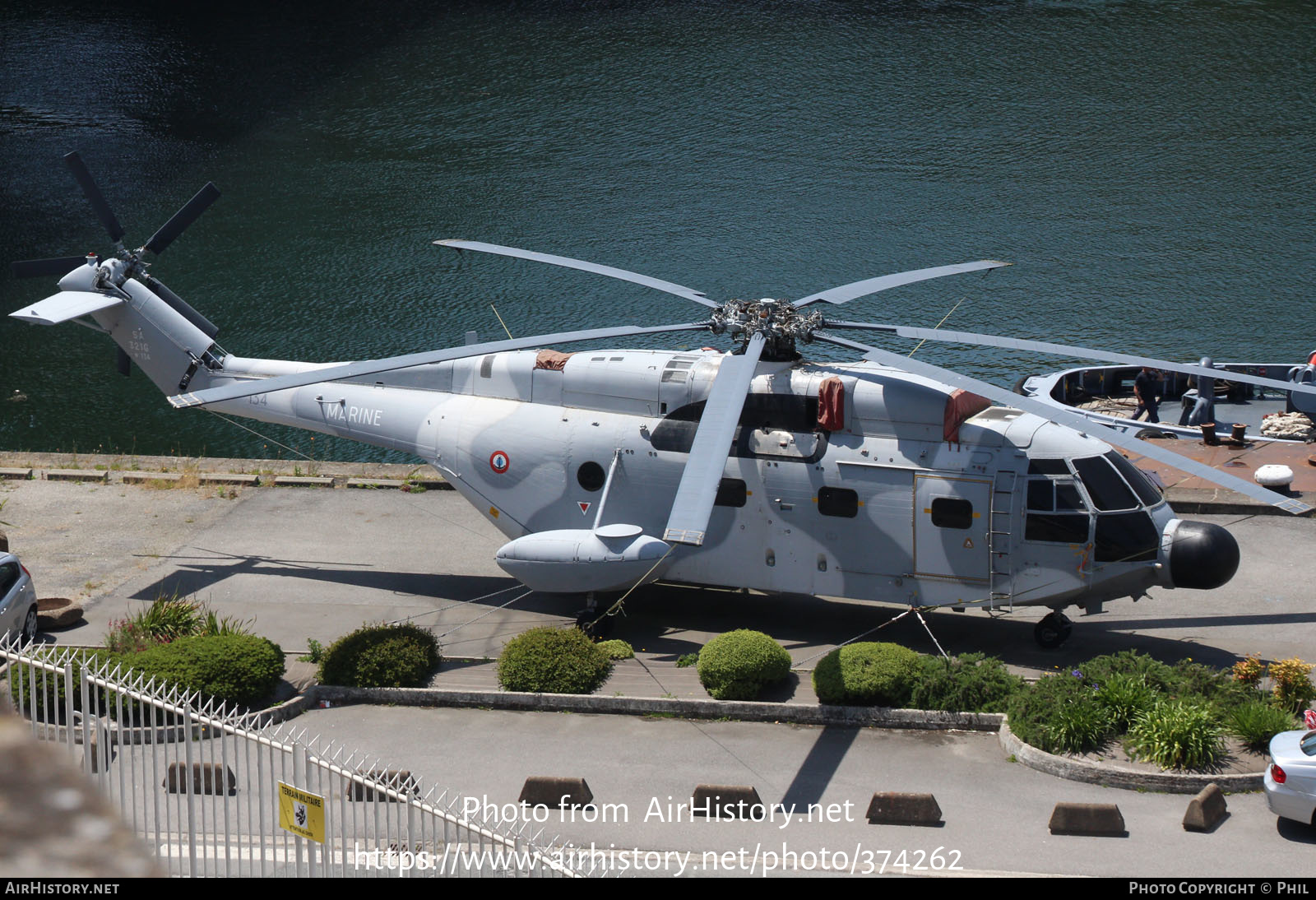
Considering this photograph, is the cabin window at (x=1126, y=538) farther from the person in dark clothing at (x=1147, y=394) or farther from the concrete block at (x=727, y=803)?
the person in dark clothing at (x=1147, y=394)

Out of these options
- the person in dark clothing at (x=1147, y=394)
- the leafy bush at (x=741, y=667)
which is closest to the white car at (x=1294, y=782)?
the leafy bush at (x=741, y=667)

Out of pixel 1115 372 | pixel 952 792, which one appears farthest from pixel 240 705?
pixel 1115 372

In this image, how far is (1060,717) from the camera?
1677cm

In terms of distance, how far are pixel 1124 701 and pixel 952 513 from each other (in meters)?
3.80

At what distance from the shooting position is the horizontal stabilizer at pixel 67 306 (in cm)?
2300

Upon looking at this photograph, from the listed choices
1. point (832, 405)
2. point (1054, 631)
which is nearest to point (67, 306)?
point (832, 405)

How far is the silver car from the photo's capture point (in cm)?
2016

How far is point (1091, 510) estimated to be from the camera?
19.0 m

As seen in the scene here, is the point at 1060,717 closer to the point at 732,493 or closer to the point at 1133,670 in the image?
the point at 1133,670

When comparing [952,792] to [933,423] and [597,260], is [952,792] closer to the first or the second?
[933,423]

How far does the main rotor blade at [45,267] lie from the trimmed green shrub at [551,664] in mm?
12032

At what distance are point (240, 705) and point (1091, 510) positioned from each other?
12903mm

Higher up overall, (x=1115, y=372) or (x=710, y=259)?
(x=710, y=259)
